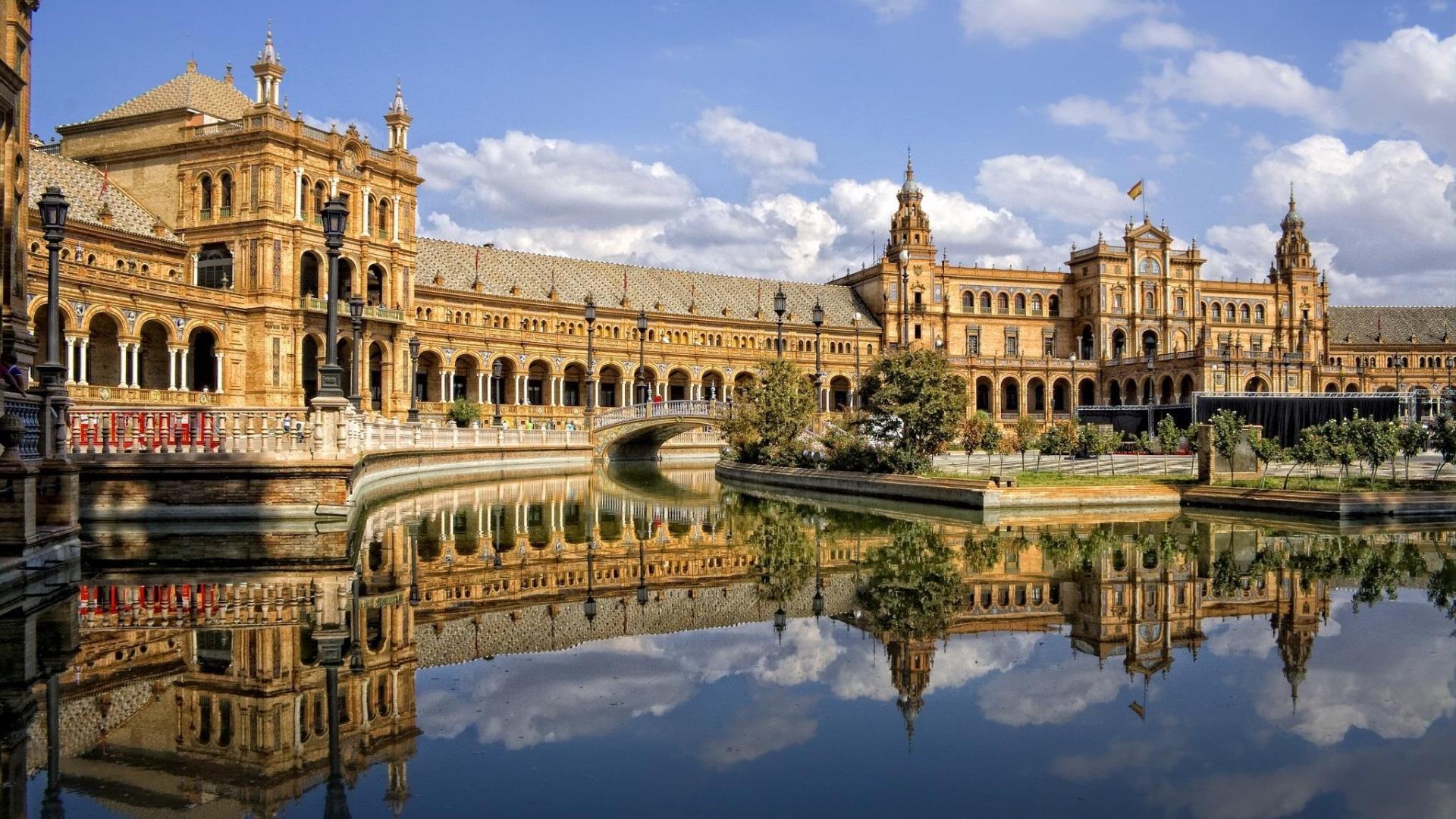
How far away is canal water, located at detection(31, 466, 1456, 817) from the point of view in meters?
7.38

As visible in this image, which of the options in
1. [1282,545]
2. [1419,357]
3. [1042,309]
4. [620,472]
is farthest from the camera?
[1419,357]

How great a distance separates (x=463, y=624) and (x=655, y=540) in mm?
9159

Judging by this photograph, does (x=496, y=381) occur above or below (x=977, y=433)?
above

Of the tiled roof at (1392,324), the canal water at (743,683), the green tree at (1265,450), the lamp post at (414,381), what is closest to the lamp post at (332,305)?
the canal water at (743,683)

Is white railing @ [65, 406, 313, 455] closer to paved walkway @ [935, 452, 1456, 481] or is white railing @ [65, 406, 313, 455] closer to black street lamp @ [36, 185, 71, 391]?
black street lamp @ [36, 185, 71, 391]

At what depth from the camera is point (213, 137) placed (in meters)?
53.1

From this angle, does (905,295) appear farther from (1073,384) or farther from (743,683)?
(743,683)

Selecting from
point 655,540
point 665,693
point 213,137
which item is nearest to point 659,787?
point 665,693

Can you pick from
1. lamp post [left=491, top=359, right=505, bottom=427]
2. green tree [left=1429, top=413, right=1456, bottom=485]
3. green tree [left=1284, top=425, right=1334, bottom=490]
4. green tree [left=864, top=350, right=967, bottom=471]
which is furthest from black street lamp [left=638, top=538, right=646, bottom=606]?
lamp post [left=491, top=359, right=505, bottom=427]

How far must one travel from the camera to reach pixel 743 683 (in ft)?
33.7

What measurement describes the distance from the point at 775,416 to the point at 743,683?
32.7 metres

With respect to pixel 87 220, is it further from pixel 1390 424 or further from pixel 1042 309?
pixel 1042 309

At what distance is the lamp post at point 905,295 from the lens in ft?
305

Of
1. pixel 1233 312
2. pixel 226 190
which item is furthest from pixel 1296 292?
pixel 226 190
